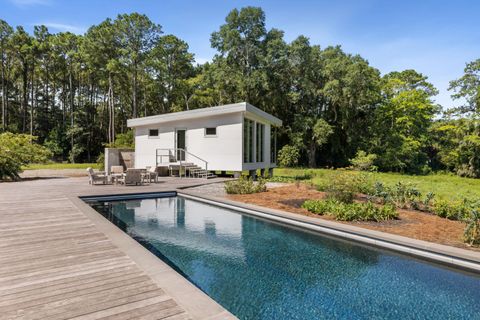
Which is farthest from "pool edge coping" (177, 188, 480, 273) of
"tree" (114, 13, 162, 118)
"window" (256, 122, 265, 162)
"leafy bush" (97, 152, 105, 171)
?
"tree" (114, 13, 162, 118)

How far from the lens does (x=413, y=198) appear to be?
335 inches

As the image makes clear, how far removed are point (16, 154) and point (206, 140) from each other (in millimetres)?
9190

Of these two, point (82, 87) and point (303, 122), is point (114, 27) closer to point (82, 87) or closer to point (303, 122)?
point (82, 87)

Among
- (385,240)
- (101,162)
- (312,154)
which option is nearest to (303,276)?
(385,240)

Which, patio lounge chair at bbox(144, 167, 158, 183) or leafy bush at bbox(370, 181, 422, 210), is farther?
patio lounge chair at bbox(144, 167, 158, 183)

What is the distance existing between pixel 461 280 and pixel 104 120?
125 ft

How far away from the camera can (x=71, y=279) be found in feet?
9.88

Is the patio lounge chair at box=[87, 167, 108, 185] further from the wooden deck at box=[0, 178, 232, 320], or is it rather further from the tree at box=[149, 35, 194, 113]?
the tree at box=[149, 35, 194, 113]

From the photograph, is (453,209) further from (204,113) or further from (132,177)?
(204,113)

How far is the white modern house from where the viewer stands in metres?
14.5

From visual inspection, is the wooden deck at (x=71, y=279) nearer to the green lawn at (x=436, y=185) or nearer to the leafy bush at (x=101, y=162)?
the green lawn at (x=436, y=185)

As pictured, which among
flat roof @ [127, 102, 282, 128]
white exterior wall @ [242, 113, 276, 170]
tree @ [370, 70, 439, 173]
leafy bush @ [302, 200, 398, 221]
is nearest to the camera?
leafy bush @ [302, 200, 398, 221]

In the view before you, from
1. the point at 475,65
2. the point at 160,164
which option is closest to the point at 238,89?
the point at 160,164

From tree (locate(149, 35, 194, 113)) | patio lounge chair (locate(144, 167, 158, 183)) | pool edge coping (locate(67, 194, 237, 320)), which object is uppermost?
tree (locate(149, 35, 194, 113))
